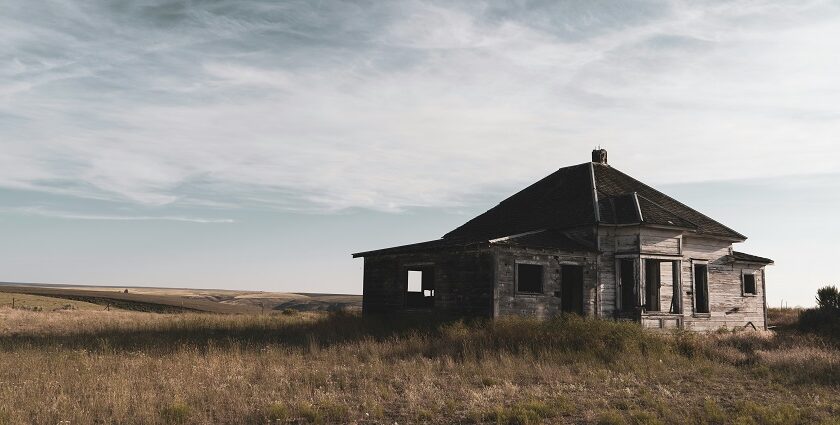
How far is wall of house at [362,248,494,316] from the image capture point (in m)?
17.9

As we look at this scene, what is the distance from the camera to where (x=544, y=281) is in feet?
60.8

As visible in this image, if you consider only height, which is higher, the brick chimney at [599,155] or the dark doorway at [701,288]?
the brick chimney at [599,155]

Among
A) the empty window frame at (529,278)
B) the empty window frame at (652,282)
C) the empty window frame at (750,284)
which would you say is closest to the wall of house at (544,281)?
the empty window frame at (652,282)

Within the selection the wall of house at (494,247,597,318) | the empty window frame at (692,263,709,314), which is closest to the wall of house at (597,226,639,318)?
the wall of house at (494,247,597,318)

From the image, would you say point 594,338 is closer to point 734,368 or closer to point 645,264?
point 734,368

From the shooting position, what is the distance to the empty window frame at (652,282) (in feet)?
67.0

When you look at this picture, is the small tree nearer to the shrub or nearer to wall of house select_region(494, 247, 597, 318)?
the shrub

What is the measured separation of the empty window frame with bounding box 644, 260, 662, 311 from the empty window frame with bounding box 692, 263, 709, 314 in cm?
142

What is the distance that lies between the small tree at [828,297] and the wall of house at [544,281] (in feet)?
48.2

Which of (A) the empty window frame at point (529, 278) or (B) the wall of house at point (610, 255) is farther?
(A) the empty window frame at point (529, 278)

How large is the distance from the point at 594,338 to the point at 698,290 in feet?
30.7

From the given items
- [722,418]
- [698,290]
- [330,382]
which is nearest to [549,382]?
[722,418]

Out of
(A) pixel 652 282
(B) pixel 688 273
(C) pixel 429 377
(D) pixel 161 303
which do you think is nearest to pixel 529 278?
(A) pixel 652 282

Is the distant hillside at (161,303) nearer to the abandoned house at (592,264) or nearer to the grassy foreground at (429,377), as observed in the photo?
the abandoned house at (592,264)
